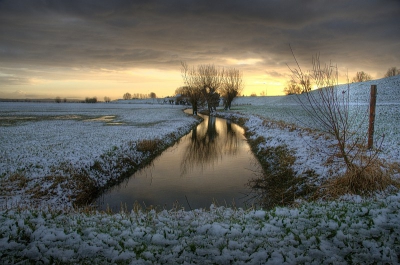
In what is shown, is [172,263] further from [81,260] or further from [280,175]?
[280,175]

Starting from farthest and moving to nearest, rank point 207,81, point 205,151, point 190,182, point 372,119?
point 207,81, point 205,151, point 190,182, point 372,119

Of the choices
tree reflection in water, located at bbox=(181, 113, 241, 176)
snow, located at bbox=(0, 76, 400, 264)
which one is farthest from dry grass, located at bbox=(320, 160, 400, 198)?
tree reflection in water, located at bbox=(181, 113, 241, 176)

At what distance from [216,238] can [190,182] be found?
686 cm

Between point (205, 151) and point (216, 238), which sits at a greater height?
point (216, 238)

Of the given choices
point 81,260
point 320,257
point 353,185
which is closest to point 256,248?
point 320,257

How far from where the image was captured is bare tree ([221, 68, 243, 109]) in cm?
6444

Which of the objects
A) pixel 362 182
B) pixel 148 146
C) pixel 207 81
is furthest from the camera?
pixel 207 81

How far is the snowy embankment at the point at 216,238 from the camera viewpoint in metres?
3.83

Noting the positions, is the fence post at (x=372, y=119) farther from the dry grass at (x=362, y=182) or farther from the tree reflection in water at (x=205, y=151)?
the tree reflection in water at (x=205, y=151)

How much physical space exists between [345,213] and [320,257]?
1.80 m

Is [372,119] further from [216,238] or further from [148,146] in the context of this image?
[148,146]

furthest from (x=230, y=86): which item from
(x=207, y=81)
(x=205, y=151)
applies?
(x=205, y=151)

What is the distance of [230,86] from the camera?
65875 millimetres

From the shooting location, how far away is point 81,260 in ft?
12.5
